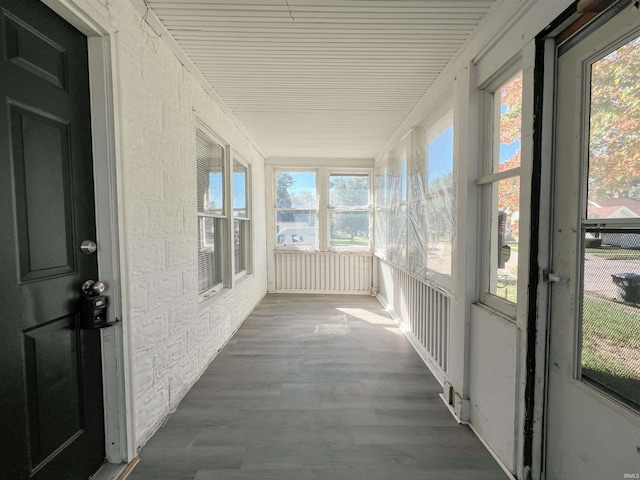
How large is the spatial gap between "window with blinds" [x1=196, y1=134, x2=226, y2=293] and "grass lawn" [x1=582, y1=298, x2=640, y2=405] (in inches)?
104

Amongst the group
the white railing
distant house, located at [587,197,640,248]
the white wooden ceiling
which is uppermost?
the white wooden ceiling

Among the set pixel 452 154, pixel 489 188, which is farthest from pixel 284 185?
pixel 489 188

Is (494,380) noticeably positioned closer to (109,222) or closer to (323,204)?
(109,222)

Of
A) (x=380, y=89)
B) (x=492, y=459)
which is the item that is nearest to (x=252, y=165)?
(x=380, y=89)

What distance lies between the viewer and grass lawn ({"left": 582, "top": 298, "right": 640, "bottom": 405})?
1.04 m

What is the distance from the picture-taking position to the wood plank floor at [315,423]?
5.05 ft

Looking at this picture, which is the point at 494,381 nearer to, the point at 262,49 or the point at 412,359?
the point at 412,359

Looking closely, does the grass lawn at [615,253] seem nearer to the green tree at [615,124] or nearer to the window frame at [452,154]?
the green tree at [615,124]

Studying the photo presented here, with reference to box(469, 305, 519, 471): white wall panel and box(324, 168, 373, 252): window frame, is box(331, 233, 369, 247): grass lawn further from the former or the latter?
box(469, 305, 519, 471): white wall panel

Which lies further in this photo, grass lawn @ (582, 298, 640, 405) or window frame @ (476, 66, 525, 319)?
window frame @ (476, 66, 525, 319)

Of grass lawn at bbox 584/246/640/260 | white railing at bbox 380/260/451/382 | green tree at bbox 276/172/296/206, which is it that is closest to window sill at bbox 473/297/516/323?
white railing at bbox 380/260/451/382

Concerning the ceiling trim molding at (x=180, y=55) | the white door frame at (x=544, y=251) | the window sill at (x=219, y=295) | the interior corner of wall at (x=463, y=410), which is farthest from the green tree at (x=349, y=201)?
the white door frame at (x=544, y=251)

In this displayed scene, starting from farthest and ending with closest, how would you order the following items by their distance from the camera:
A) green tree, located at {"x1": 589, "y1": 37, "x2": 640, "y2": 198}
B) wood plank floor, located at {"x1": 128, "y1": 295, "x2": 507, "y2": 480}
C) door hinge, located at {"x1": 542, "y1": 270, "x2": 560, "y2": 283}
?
wood plank floor, located at {"x1": 128, "y1": 295, "x2": 507, "y2": 480}, door hinge, located at {"x1": 542, "y1": 270, "x2": 560, "y2": 283}, green tree, located at {"x1": 589, "y1": 37, "x2": 640, "y2": 198}

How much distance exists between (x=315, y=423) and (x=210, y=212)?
207 centimetres
